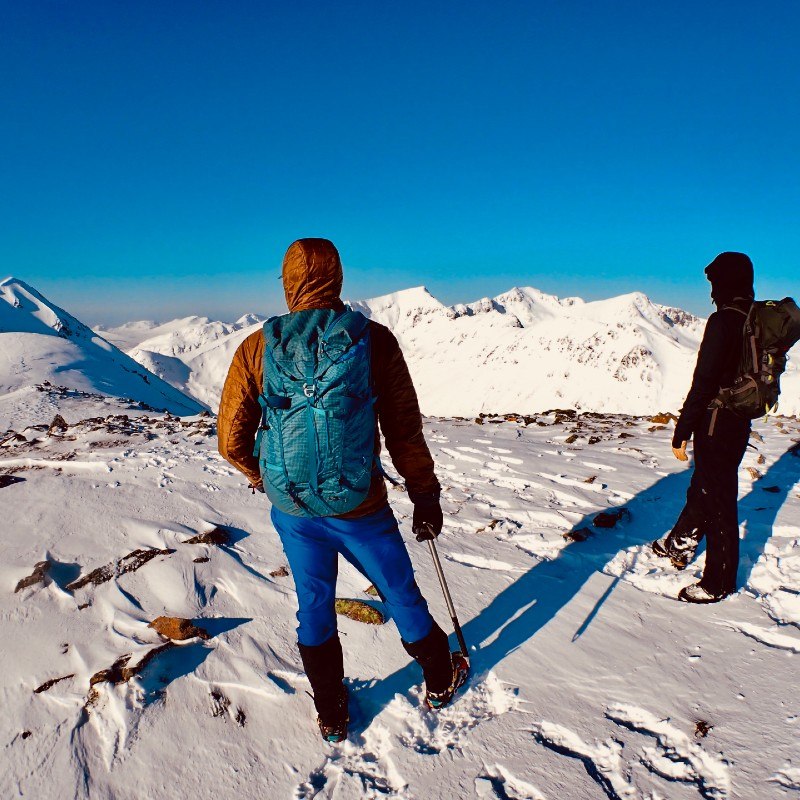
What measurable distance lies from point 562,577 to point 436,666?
2.39m

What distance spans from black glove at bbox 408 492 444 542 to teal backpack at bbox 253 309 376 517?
0.54m

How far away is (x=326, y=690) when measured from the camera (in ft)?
10.4

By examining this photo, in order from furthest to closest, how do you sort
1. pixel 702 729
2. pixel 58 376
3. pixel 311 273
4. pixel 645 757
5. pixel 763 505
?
pixel 58 376
pixel 763 505
pixel 702 729
pixel 645 757
pixel 311 273

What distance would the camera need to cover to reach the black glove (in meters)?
3.29

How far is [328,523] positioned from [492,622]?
2.28 m

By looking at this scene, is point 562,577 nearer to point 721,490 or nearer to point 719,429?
point 721,490

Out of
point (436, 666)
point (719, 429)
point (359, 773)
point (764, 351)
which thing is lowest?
point (359, 773)

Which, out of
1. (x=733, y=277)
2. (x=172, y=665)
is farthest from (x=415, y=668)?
(x=733, y=277)

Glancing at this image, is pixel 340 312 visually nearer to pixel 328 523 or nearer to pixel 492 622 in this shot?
pixel 328 523

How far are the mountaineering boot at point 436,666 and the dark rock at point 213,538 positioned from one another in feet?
10.4

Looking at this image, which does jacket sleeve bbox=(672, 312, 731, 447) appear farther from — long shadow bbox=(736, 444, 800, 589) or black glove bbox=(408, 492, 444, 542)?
black glove bbox=(408, 492, 444, 542)

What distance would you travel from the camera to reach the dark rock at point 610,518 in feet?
20.6

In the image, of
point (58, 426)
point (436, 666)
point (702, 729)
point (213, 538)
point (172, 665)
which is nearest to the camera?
point (702, 729)

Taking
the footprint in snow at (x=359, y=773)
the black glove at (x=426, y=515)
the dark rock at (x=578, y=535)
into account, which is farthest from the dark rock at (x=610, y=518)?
the footprint in snow at (x=359, y=773)
